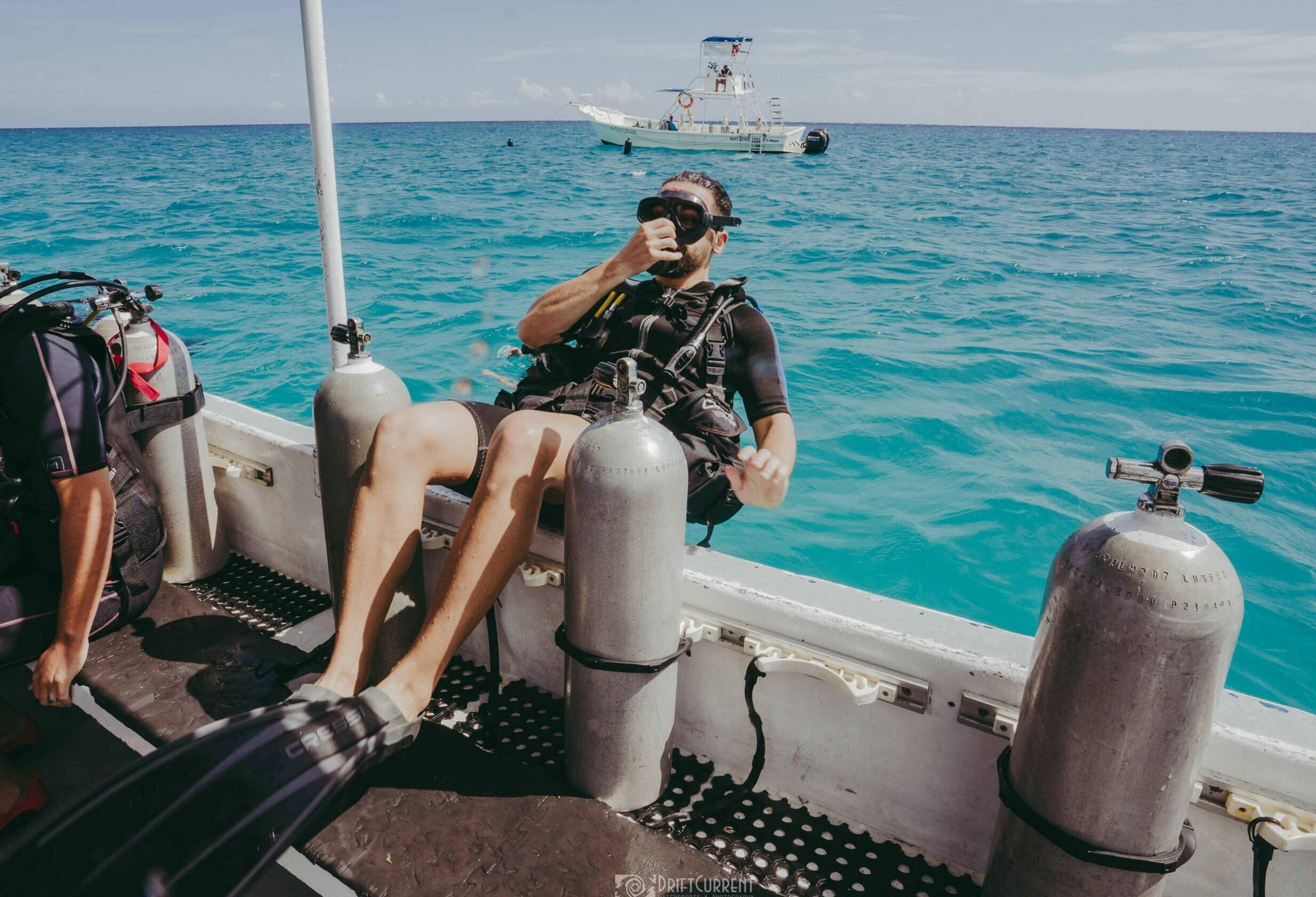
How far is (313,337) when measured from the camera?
10.5 meters

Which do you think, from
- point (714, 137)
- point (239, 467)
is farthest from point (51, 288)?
point (714, 137)

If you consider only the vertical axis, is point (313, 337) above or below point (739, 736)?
below

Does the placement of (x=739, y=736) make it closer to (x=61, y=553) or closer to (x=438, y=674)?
(x=438, y=674)

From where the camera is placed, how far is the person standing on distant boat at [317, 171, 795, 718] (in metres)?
1.67

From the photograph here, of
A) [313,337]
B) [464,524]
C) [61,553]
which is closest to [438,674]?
[464,524]

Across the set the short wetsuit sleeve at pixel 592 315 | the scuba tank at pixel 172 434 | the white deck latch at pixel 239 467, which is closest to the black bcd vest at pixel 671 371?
the short wetsuit sleeve at pixel 592 315

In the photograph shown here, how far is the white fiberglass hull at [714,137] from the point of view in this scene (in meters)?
46.0

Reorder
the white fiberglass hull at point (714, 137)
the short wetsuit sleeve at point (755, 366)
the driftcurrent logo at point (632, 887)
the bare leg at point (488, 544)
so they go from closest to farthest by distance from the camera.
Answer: the driftcurrent logo at point (632, 887) → the bare leg at point (488, 544) → the short wetsuit sleeve at point (755, 366) → the white fiberglass hull at point (714, 137)

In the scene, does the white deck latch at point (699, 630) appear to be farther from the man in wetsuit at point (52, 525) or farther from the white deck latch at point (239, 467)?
the white deck latch at point (239, 467)

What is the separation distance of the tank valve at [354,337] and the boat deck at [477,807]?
817 millimetres

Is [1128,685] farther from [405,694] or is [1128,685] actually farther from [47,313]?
[47,313]

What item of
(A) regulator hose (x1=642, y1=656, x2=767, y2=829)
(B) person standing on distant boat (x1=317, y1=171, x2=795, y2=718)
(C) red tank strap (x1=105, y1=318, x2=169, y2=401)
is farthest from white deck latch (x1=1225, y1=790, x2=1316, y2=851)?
(C) red tank strap (x1=105, y1=318, x2=169, y2=401)

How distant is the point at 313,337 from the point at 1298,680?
1067cm

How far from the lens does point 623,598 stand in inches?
58.6
